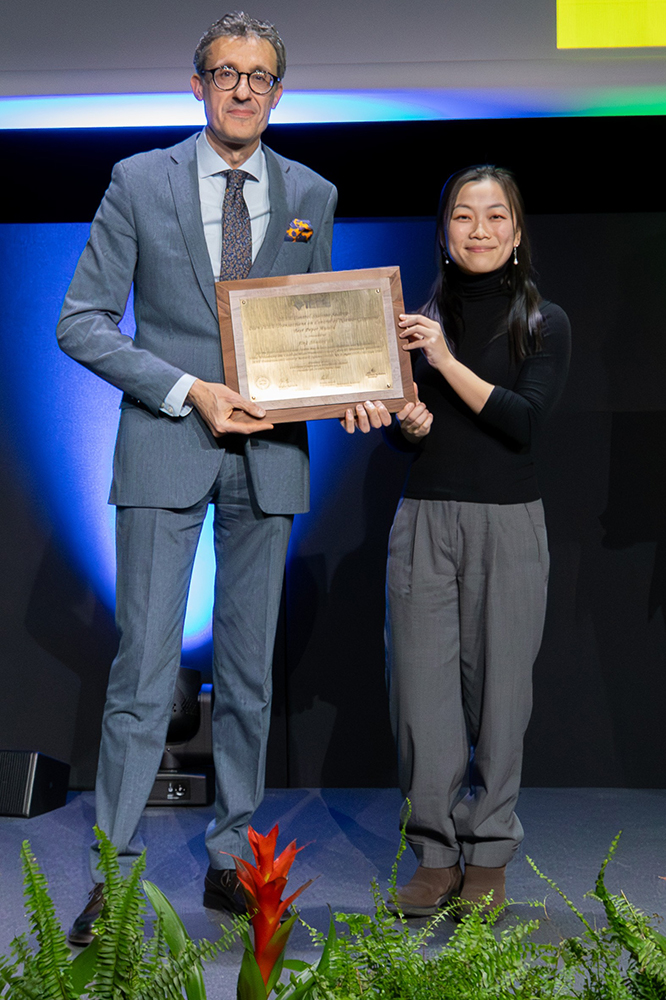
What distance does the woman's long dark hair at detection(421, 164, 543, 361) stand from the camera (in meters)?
2.14

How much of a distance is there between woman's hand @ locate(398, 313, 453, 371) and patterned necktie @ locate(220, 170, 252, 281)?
13.8 inches

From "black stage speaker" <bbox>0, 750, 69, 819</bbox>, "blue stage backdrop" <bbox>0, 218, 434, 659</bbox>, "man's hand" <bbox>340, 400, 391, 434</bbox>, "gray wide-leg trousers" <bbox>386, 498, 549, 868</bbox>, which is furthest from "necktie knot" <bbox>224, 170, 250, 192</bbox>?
"black stage speaker" <bbox>0, 750, 69, 819</bbox>

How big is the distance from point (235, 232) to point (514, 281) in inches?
24.3

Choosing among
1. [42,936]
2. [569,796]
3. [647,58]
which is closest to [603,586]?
[569,796]

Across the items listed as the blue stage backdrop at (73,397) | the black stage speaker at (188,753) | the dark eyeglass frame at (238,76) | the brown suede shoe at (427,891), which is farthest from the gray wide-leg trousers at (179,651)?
the blue stage backdrop at (73,397)

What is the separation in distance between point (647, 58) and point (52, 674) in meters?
2.64

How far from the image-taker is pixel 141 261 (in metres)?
2.04

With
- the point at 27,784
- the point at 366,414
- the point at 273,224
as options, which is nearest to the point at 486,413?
the point at 366,414

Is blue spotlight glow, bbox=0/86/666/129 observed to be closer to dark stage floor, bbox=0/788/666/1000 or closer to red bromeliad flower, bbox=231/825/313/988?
dark stage floor, bbox=0/788/666/1000

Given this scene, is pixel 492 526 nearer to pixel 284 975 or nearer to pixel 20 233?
pixel 284 975

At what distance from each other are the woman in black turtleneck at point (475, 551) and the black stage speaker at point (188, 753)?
100 cm

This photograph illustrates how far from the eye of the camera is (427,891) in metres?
2.07

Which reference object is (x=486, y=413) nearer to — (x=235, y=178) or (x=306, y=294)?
(x=306, y=294)

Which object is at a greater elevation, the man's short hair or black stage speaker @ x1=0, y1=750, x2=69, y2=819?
the man's short hair
